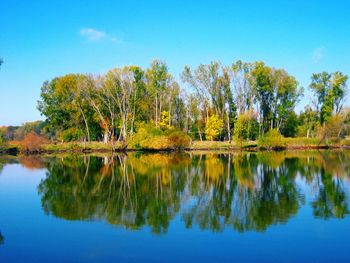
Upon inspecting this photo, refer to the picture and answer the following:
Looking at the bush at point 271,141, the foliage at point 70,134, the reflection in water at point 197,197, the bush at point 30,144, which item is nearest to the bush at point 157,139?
the foliage at point 70,134

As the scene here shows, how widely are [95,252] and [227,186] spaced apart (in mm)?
11956

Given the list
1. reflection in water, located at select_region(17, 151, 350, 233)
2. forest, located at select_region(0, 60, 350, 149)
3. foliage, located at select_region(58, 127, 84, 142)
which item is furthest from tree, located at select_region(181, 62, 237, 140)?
reflection in water, located at select_region(17, 151, 350, 233)

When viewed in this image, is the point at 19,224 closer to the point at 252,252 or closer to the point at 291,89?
the point at 252,252

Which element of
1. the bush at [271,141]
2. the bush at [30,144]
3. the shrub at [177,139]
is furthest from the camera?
the bush at [271,141]

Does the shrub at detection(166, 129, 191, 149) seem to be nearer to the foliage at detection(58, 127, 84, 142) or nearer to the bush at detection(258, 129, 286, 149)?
the bush at detection(258, 129, 286, 149)

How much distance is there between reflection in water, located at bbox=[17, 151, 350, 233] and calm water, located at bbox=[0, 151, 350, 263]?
5 cm

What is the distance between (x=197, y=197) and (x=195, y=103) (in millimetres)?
58228

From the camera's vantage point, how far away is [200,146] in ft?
213

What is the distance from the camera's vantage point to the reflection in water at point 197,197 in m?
14.0

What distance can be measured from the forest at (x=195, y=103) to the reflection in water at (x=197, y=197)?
111 feet

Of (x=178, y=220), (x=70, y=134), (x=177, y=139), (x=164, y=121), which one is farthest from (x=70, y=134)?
(x=178, y=220)

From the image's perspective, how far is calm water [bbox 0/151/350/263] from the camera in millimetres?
10234

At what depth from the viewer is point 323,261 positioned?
9.35 metres

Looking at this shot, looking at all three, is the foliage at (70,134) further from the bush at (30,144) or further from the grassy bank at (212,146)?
the bush at (30,144)
